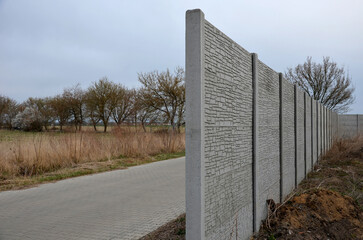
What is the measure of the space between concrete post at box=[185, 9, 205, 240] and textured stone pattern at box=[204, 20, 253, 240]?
163 mm

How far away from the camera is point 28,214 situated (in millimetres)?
5797

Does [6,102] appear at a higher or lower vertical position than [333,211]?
higher

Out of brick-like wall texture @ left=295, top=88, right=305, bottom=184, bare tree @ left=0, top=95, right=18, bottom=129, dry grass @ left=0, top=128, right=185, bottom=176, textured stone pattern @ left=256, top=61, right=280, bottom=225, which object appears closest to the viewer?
textured stone pattern @ left=256, top=61, right=280, bottom=225

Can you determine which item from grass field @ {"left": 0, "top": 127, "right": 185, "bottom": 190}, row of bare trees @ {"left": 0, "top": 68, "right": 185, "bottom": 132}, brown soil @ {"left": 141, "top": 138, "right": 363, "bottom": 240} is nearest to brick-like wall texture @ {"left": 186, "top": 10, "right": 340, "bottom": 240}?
brown soil @ {"left": 141, "top": 138, "right": 363, "bottom": 240}

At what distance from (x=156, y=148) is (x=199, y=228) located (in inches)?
531

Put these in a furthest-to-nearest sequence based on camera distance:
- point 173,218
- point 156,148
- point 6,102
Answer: point 6,102
point 156,148
point 173,218

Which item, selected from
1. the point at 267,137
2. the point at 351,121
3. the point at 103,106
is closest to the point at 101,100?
the point at 103,106

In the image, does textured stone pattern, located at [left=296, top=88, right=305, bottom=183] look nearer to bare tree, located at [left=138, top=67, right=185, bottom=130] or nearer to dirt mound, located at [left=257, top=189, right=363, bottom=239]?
dirt mound, located at [left=257, top=189, right=363, bottom=239]

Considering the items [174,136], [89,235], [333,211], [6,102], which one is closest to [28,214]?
[89,235]

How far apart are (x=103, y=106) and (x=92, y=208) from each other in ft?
90.1

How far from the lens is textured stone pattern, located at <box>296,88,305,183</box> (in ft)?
26.9

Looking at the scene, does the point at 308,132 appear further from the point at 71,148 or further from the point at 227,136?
the point at 71,148

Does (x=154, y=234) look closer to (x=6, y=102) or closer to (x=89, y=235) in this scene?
(x=89, y=235)

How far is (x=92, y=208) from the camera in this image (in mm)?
6191
